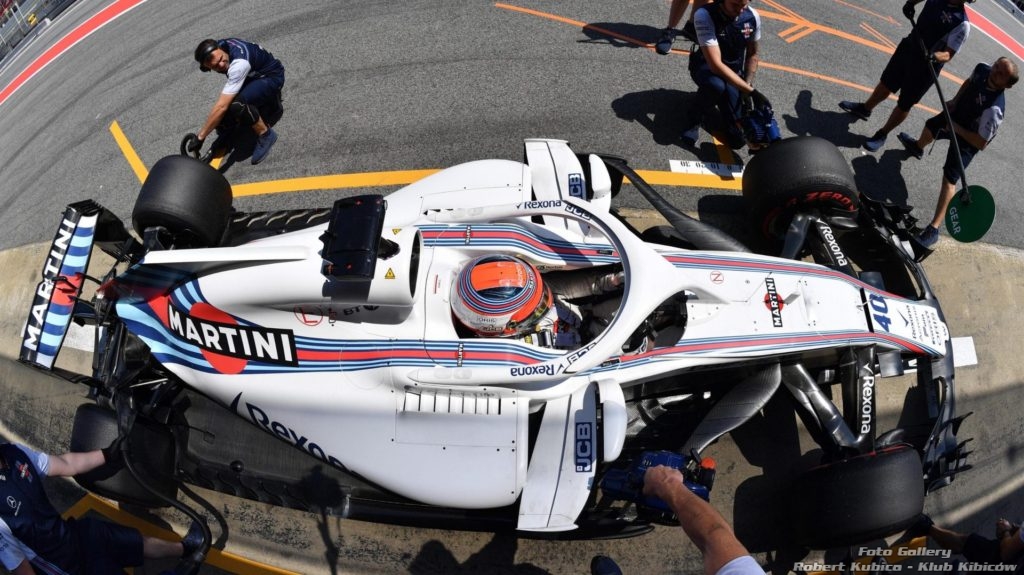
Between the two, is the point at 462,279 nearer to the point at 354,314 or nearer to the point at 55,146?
the point at 354,314

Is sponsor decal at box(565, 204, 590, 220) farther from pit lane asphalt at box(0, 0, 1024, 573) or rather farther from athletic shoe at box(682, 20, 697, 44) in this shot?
athletic shoe at box(682, 20, 697, 44)

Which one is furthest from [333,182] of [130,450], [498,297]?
[498,297]

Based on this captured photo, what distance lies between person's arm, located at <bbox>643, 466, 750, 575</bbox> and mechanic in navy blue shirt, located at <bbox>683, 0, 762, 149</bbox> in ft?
12.4

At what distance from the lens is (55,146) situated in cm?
761

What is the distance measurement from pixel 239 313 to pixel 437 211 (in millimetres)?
1569

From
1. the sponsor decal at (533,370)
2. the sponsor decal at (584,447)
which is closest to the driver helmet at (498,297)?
the sponsor decal at (533,370)

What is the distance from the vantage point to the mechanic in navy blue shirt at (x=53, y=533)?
4012 millimetres

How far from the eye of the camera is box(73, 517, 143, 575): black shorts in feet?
14.4

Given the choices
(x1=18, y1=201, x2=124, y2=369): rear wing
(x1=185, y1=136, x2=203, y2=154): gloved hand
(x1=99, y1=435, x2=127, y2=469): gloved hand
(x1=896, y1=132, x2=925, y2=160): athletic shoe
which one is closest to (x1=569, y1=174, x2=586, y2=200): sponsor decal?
(x1=185, y1=136, x2=203, y2=154): gloved hand

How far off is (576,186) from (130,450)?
3780 millimetres

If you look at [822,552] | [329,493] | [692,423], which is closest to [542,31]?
[692,423]

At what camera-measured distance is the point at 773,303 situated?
436cm

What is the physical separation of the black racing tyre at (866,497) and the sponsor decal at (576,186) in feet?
8.67

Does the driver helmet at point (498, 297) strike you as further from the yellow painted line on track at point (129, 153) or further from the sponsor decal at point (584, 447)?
the yellow painted line on track at point (129, 153)
